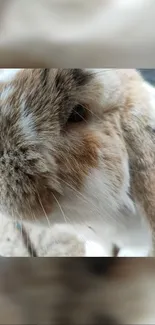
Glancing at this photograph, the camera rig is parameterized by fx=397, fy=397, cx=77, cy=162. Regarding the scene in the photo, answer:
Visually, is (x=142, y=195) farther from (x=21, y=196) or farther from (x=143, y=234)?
(x=21, y=196)

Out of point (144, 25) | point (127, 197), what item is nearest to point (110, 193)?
point (127, 197)

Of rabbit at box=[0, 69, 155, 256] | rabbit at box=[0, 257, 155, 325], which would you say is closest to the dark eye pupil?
rabbit at box=[0, 69, 155, 256]

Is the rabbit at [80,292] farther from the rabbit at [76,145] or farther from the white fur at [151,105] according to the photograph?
the white fur at [151,105]

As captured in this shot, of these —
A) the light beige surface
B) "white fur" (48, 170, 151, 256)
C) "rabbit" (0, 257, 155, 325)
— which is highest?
the light beige surface

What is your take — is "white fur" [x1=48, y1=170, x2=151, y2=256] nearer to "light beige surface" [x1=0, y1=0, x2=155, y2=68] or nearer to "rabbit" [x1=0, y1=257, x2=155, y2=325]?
"rabbit" [x1=0, y1=257, x2=155, y2=325]

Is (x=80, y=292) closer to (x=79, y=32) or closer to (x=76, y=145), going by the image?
(x=76, y=145)

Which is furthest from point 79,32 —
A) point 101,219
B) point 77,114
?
point 101,219

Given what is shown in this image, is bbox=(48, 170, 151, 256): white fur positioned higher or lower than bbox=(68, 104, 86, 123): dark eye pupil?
lower
